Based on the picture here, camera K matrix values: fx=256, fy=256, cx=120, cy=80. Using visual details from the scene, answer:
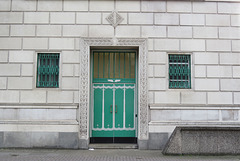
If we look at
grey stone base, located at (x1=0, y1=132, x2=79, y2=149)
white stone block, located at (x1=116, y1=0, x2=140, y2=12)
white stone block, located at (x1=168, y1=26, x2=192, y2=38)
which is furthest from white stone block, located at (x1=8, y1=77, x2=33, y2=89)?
white stone block, located at (x1=168, y1=26, x2=192, y2=38)

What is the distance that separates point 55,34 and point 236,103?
24.8ft

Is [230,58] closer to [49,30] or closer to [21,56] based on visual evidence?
[49,30]

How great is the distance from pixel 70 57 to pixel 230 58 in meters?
6.30

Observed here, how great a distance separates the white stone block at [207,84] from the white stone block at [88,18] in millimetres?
4578

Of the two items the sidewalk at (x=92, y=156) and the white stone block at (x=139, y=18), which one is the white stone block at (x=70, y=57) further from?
the sidewalk at (x=92, y=156)

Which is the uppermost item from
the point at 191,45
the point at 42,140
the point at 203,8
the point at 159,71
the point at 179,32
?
the point at 203,8

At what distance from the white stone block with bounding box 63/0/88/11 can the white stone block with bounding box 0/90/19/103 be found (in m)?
3.84

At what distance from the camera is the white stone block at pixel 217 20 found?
33.4 feet

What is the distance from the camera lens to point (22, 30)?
10.1m

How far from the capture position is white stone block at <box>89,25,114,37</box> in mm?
10062

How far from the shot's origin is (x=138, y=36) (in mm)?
10070

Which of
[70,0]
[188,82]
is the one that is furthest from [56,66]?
[188,82]

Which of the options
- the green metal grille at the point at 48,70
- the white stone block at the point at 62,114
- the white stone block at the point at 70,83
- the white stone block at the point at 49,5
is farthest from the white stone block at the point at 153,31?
the white stone block at the point at 62,114

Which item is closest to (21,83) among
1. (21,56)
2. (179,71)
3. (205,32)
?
(21,56)
